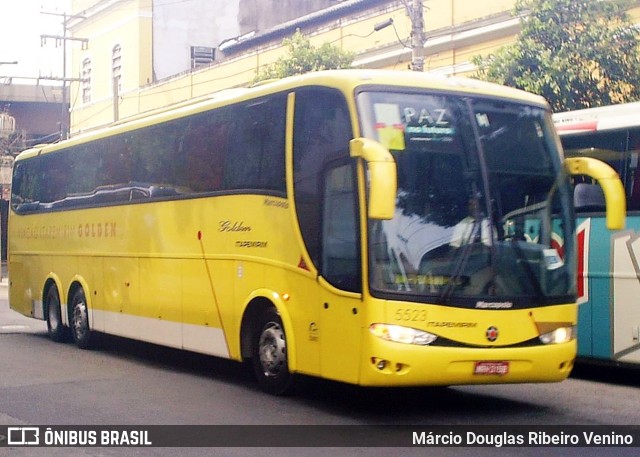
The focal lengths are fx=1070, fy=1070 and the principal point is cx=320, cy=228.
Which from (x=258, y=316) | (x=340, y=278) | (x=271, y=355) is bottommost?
(x=271, y=355)

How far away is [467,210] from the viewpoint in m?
9.70

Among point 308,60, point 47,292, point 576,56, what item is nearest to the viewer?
point 47,292

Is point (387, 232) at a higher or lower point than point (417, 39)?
lower

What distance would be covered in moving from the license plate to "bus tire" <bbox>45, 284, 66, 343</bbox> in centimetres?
985

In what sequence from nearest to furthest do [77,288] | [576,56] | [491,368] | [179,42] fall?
[491,368] → [77,288] → [576,56] → [179,42]

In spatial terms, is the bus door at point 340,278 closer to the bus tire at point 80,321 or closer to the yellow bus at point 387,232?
the yellow bus at point 387,232

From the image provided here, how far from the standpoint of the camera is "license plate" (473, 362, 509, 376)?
9562mm

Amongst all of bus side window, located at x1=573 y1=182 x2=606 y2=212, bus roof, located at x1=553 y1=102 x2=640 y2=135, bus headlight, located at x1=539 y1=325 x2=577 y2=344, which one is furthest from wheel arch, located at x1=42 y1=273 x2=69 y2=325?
bus headlight, located at x1=539 y1=325 x2=577 y2=344

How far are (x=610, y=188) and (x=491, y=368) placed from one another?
211cm

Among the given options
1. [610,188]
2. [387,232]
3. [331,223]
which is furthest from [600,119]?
[387,232]

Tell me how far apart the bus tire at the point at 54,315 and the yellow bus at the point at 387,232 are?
5573mm

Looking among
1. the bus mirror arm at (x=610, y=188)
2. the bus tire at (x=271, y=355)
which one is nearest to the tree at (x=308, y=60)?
the bus tire at (x=271, y=355)

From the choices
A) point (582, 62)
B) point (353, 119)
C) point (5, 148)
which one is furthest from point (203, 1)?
point (353, 119)

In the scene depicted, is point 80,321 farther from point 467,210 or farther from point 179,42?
point 179,42
